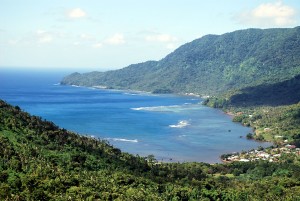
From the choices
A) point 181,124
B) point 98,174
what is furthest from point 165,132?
point 98,174

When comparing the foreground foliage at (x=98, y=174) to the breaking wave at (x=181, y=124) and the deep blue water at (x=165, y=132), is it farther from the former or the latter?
the breaking wave at (x=181, y=124)

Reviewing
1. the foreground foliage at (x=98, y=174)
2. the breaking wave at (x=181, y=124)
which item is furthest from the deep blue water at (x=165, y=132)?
the foreground foliage at (x=98, y=174)

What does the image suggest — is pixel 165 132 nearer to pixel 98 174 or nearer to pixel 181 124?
pixel 181 124

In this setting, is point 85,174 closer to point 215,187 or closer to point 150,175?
point 150,175

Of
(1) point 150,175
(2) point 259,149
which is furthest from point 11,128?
(2) point 259,149

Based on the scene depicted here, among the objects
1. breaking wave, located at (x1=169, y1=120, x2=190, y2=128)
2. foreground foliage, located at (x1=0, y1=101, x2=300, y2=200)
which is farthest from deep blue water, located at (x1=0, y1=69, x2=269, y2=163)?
foreground foliage, located at (x1=0, y1=101, x2=300, y2=200)

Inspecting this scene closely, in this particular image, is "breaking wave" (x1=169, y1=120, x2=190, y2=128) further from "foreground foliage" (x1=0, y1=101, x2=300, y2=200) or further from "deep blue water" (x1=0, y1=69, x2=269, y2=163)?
"foreground foliage" (x1=0, y1=101, x2=300, y2=200)

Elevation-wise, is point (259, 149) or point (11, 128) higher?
point (11, 128)

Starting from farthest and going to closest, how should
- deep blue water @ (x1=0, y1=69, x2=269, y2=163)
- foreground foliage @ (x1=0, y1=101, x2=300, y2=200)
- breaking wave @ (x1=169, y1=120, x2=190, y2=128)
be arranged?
breaking wave @ (x1=169, y1=120, x2=190, y2=128) → deep blue water @ (x1=0, y1=69, x2=269, y2=163) → foreground foliage @ (x1=0, y1=101, x2=300, y2=200)
